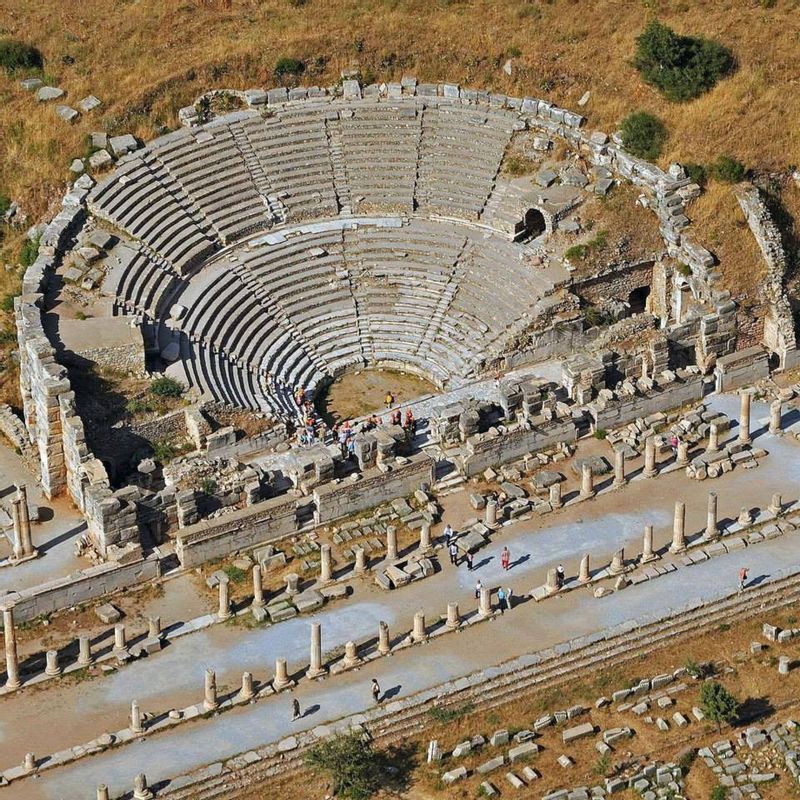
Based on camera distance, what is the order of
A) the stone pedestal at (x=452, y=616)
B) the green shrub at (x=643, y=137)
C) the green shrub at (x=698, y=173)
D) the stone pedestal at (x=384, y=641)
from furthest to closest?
the green shrub at (x=643, y=137) < the green shrub at (x=698, y=173) < the stone pedestal at (x=452, y=616) < the stone pedestal at (x=384, y=641)

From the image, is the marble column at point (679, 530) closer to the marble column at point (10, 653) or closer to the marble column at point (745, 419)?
the marble column at point (745, 419)

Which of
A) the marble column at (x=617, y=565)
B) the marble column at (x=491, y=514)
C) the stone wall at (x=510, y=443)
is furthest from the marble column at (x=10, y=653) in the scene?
the marble column at (x=617, y=565)

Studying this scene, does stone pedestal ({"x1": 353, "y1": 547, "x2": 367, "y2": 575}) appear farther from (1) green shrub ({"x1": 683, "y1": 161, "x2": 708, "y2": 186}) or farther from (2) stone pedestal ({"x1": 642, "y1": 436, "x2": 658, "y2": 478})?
(1) green shrub ({"x1": 683, "y1": 161, "x2": 708, "y2": 186})

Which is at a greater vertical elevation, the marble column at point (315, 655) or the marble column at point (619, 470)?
the marble column at point (619, 470)

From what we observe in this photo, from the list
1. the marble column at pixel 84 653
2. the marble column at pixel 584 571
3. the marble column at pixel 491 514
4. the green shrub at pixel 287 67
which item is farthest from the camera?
the green shrub at pixel 287 67

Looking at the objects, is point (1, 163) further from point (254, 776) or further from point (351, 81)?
point (254, 776)

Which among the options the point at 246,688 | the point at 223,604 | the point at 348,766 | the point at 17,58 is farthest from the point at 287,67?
the point at 348,766

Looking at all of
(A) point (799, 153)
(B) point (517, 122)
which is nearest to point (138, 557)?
(B) point (517, 122)
